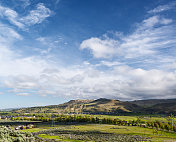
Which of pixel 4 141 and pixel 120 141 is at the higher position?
pixel 4 141

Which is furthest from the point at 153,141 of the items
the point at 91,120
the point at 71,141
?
the point at 91,120

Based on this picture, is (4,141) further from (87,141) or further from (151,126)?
(151,126)

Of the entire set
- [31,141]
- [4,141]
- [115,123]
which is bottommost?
[115,123]

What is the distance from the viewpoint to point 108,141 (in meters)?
75.9

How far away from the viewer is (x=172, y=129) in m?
117

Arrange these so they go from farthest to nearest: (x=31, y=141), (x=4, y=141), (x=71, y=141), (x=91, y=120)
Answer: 1. (x=91, y=120)
2. (x=71, y=141)
3. (x=31, y=141)
4. (x=4, y=141)

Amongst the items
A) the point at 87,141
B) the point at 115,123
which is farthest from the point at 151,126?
the point at 87,141

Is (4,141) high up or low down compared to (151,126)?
up

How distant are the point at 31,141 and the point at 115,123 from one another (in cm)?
13758

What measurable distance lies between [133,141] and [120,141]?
6.44m

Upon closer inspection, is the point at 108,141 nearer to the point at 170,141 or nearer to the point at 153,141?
the point at 153,141

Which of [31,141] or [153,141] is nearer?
[31,141]

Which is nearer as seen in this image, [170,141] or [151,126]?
[170,141]

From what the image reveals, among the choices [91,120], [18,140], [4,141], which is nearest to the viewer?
[4,141]
